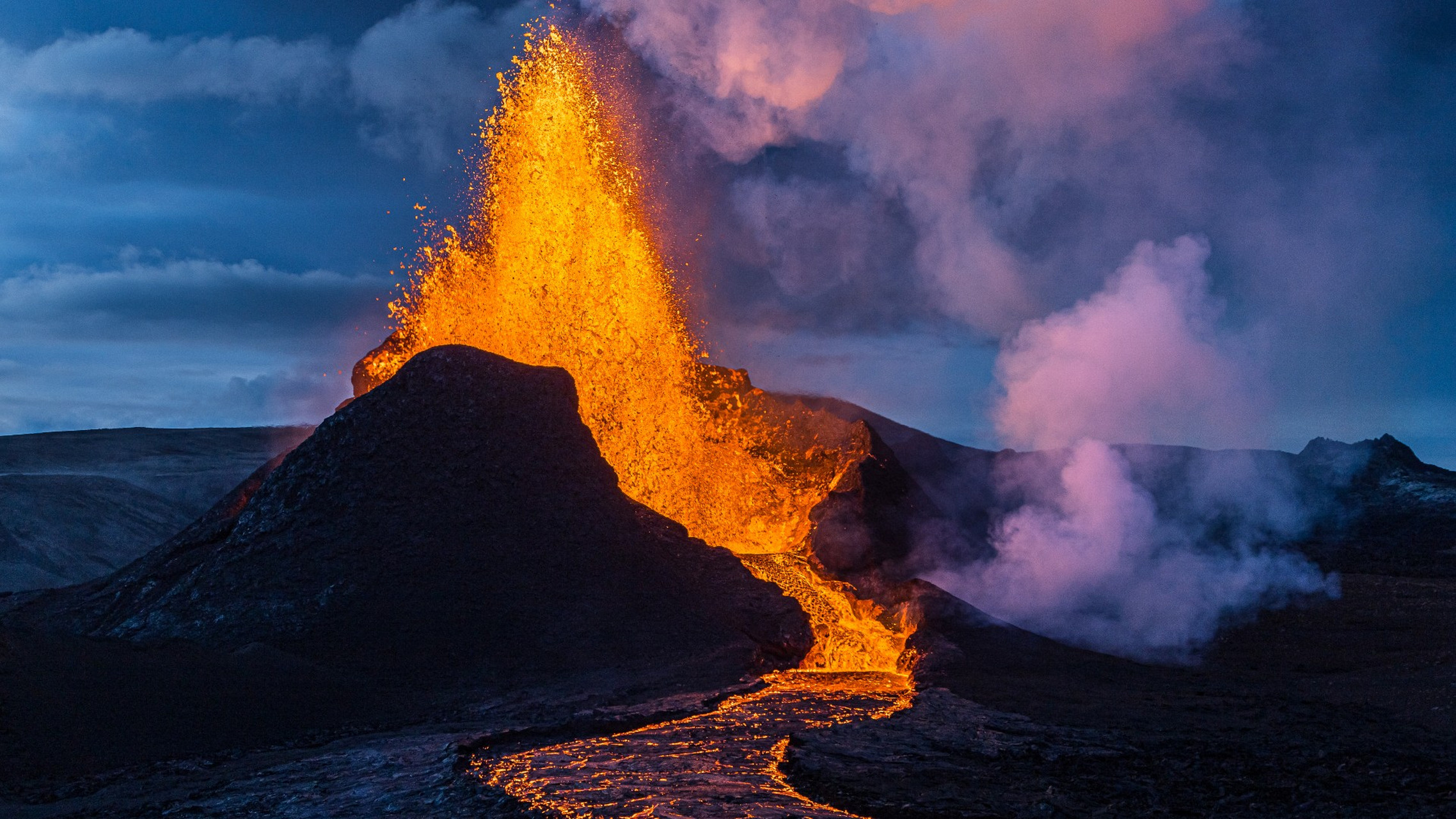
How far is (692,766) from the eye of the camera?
938cm

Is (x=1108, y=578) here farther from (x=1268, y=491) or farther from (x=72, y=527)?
(x=72, y=527)

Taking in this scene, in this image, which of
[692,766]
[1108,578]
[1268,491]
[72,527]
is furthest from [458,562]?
[1268,491]

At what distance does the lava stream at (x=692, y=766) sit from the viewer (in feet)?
25.8

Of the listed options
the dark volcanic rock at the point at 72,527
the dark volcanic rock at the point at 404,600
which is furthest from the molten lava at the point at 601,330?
the dark volcanic rock at the point at 72,527

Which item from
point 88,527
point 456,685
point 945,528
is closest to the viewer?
point 456,685

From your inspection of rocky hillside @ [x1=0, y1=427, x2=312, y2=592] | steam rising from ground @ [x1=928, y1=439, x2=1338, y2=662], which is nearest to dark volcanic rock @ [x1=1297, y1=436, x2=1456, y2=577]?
steam rising from ground @ [x1=928, y1=439, x2=1338, y2=662]

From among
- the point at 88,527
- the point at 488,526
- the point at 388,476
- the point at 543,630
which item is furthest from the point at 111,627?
the point at 88,527

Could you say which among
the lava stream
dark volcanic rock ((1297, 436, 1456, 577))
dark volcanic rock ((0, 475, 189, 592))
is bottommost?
the lava stream

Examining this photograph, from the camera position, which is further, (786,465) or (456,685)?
(786,465)

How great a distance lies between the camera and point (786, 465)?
1022 inches

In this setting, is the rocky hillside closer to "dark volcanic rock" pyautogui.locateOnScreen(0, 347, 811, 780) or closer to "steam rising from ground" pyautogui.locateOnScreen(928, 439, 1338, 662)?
"dark volcanic rock" pyautogui.locateOnScreen(0, 347, 811, 780)

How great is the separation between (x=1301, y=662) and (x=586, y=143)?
18121mm

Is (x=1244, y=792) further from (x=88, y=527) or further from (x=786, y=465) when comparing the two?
(x=88, y=527)

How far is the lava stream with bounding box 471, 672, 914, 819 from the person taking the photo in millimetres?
7852
